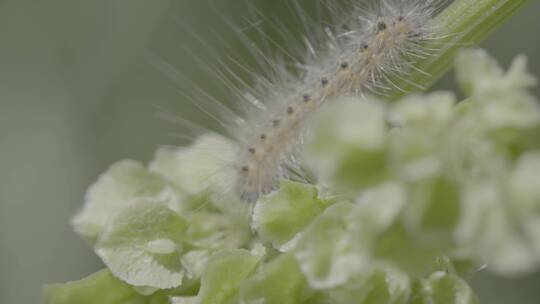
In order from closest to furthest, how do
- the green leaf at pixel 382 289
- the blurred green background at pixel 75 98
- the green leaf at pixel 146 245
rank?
1. the green leaf at pixel 382 289
2. the green leaf at pixel 146 245
3. the blurred green background at pixel 75 98

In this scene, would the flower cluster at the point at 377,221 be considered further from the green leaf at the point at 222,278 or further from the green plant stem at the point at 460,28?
the green plant stem at the point at 460,28

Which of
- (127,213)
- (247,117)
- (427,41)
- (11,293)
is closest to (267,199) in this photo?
(127,213)

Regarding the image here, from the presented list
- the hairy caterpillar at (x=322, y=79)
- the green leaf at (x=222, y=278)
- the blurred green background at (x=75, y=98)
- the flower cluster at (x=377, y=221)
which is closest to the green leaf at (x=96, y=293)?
the flower cluster at (x=377, y=221)

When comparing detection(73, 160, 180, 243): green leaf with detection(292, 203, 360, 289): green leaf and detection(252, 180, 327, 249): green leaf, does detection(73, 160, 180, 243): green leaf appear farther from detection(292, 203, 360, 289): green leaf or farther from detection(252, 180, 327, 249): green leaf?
detection(292, 203, 360, 289): green leaf

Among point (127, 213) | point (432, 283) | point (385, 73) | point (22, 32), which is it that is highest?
point (22, 32)

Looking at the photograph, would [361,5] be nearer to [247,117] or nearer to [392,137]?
[247,117]

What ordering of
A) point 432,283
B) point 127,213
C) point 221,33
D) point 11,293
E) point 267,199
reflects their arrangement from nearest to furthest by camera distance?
1. point 432,283
2. point 267,199
3. point 127,213
4. point 11,293
5. point 221,33

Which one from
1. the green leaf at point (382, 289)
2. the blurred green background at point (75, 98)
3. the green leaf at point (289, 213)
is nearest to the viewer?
the green leaf at point (382, 289)
